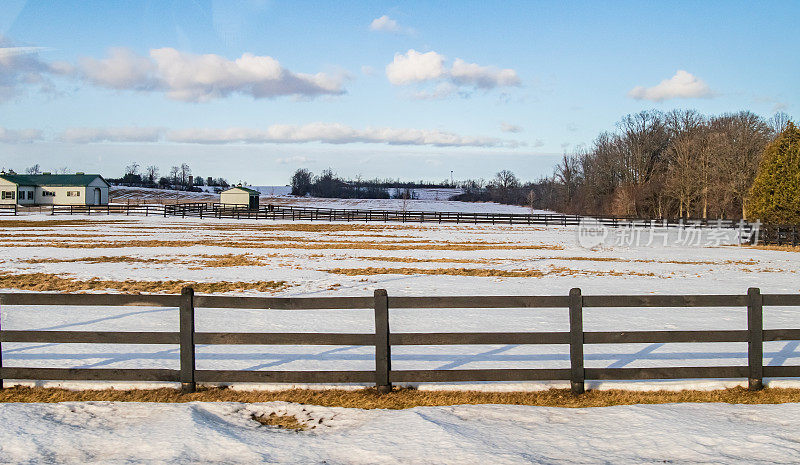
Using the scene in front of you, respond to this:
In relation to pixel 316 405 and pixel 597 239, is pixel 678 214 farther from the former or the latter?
pixel 316 405

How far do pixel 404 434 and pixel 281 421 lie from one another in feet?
4.44

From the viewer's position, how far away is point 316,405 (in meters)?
6.34

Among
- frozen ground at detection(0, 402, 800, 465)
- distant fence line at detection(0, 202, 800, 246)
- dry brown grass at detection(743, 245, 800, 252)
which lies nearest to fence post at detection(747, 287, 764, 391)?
frozen ground at detection(0, 402, 800, 465)

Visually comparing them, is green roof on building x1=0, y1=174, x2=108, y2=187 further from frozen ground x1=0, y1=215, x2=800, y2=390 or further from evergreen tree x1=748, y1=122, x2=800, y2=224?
evergreen tree x1=748, y1=122, x2=800, y2=224

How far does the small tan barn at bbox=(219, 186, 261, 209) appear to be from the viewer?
3396 inches

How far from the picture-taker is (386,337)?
653 centimetres

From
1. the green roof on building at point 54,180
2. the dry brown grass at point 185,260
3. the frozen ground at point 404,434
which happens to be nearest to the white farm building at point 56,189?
the green roof on building at point 54,180

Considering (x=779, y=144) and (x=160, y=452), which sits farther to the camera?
(x=779, y=144)

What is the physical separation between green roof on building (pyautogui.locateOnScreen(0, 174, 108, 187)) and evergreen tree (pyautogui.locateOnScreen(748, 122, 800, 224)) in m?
87.5

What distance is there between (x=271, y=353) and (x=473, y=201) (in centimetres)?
17403

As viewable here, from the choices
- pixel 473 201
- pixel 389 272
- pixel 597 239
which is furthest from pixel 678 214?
pixel 473 201

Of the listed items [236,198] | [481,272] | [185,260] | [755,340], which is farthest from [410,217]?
[755,340]

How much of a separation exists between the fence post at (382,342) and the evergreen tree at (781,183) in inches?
1406

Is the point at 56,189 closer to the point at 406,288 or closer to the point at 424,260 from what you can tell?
the point at 424,260
